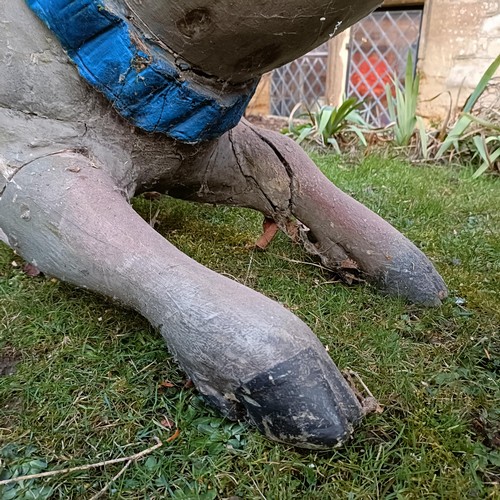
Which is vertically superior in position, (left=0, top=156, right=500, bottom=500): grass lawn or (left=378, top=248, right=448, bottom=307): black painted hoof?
(left=0, top=156, right=500, bottom=500): grass lawn

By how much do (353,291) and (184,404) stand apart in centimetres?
49

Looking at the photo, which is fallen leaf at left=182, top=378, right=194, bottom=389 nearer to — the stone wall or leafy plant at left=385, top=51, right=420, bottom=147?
leafy plant at left=385, top=51, right=420, bottom=147

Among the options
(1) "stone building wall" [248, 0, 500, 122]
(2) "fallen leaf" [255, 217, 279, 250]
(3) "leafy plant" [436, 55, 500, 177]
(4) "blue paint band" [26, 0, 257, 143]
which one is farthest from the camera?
(1) "stone building wall" [248, 0, 500, 122]

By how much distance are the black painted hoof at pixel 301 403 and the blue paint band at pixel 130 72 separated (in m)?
0.43

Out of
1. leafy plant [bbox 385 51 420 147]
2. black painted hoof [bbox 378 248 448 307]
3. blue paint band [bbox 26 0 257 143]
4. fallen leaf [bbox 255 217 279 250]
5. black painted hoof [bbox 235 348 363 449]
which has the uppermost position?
blue paint band [bbox 26 0 257 143]

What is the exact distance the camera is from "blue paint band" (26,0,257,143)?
0.83 m

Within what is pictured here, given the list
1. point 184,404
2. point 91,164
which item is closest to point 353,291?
point 184,404

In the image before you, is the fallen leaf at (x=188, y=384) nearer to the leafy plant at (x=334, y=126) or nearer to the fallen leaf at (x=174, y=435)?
the fallen leaf at (x=174, y=435)

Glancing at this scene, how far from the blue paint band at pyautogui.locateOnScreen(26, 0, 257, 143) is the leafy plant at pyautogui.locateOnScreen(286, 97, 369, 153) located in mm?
2095

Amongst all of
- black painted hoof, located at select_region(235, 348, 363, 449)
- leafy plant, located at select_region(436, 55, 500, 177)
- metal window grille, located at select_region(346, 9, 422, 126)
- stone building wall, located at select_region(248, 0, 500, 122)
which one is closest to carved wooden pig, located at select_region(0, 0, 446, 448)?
black painted hoof, located at select_region(235, 348, 363, 449)

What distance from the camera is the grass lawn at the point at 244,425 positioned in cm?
71

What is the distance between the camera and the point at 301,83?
185 inches

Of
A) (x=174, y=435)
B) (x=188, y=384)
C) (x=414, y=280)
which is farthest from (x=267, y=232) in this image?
(x=174, y=435)

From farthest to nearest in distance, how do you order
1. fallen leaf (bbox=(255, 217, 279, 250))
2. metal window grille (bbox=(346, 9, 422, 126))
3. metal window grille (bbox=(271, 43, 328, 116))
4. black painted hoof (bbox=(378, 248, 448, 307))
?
metal window grille (bbox=(271, 43, 328, 116)) < metal window grille (bbox=(346, 9, 422, 126)) < fallen leaf (bbox=(255, 217, 279, 250)) < black painted hoof (bbox=(378, 248, 448, 307))
